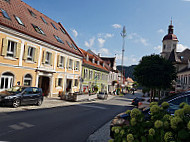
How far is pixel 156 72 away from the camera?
1702 centimetres

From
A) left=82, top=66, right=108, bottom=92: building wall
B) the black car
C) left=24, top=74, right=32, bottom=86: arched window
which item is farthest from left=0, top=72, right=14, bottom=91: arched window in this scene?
left=82, top=66, right=108, bottom=92: building wall

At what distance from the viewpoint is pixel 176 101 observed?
237 inches

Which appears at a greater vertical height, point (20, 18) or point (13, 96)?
point (20, 18)

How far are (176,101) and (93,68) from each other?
29.4 metres

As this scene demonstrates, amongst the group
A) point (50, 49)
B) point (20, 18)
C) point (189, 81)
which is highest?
point (20, 18)

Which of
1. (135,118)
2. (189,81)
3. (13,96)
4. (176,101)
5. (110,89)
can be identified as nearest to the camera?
(135,118)

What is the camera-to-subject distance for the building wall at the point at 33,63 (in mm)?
14826

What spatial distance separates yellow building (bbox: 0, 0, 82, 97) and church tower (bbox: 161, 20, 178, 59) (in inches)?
1810

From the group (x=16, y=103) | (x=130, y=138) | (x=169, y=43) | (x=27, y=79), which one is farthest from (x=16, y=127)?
(x=169, y=43)

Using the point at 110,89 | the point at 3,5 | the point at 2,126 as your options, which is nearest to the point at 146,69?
the point at 2,126

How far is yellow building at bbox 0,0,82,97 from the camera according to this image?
1480cm

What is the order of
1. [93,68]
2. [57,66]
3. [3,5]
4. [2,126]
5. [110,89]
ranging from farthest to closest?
[110,89] → [93,68] → [57,66] → [3,5] → [2,126]

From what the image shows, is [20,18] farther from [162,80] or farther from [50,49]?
[162,80]

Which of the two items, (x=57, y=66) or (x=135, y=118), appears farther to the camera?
(x=57, y=66)
